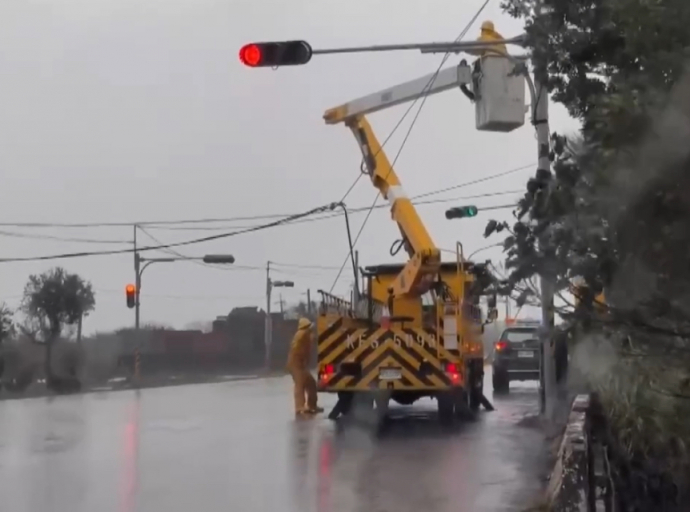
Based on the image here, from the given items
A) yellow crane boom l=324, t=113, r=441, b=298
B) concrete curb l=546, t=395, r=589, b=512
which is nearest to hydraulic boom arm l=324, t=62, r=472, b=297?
yellow crane boom l=324, t=113, r=441, b=298

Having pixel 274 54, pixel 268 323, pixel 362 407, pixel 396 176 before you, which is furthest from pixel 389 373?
pixel 268 323

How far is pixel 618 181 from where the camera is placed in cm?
464

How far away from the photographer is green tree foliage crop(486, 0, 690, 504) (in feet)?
14.8

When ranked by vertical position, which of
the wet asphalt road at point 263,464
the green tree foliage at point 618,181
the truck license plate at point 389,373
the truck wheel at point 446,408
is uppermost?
the green tree foliage at point 618,181

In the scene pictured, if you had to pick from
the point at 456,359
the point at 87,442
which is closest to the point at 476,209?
the point at 456,359

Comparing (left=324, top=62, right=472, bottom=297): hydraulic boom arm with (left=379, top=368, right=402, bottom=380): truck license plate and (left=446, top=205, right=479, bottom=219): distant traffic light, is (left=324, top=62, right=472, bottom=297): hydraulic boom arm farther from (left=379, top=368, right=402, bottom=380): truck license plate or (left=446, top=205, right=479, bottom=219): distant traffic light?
(left=446, top=205, right=479, bottom=219): distant traffic light

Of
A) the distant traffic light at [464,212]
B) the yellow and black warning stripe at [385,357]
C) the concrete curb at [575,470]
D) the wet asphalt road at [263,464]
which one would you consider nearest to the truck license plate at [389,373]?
the yellow and black warning stripe at [385,357]

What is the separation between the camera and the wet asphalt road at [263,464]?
10727 millimetres

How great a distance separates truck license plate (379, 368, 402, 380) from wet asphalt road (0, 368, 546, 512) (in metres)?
0.84

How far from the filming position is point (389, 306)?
20.1 m

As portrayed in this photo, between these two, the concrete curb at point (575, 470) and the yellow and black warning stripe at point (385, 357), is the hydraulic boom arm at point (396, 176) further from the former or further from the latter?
the concrete curb at point (575, 470)

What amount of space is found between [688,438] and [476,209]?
19.6 m

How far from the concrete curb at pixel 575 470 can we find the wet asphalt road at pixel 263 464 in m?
2.04

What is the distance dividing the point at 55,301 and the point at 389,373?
32230mm
